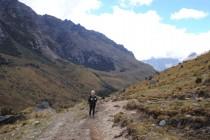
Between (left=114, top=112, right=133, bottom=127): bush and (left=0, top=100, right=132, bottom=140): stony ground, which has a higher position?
(left=114, top=112, right=133, bottom=127): bush

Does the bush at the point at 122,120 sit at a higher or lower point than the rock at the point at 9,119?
higher

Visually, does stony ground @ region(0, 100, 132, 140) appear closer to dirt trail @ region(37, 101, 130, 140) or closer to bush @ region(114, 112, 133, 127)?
dirt trail @ region(37, 101, 130, 140)

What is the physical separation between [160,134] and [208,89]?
41.0 ft

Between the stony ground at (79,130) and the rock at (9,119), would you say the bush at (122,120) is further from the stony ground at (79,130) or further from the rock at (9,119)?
the rock at (9,119)

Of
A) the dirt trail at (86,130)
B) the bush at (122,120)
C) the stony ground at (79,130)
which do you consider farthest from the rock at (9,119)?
the bush at (122,120)

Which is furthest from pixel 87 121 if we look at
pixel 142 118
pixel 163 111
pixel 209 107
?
pixel 209 107

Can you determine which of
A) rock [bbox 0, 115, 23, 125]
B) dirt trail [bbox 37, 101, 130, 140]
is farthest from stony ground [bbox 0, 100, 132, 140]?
rock [bbox 0, 115, 23, 125]

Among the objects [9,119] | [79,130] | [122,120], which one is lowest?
[79,130]

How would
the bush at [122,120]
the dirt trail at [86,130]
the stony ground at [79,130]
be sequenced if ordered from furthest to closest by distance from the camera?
the bush at [122,120], the stony ground at [79,130], the dirt trail at [86,130]

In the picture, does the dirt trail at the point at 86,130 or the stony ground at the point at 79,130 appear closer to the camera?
the dirt trail at the point at 86,130

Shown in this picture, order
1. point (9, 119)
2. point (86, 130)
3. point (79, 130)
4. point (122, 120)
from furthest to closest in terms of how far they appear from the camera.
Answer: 1. point (9, 119)
2. point (79, 130)
3. point (86, 130)
4. point (122, 120)

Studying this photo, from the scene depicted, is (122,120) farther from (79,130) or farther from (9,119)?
(9,119)

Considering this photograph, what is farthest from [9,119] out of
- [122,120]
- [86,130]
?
[122,120]

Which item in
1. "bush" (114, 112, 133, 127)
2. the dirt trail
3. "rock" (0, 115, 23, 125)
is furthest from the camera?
"rock" (0, 115, 23, 125)
